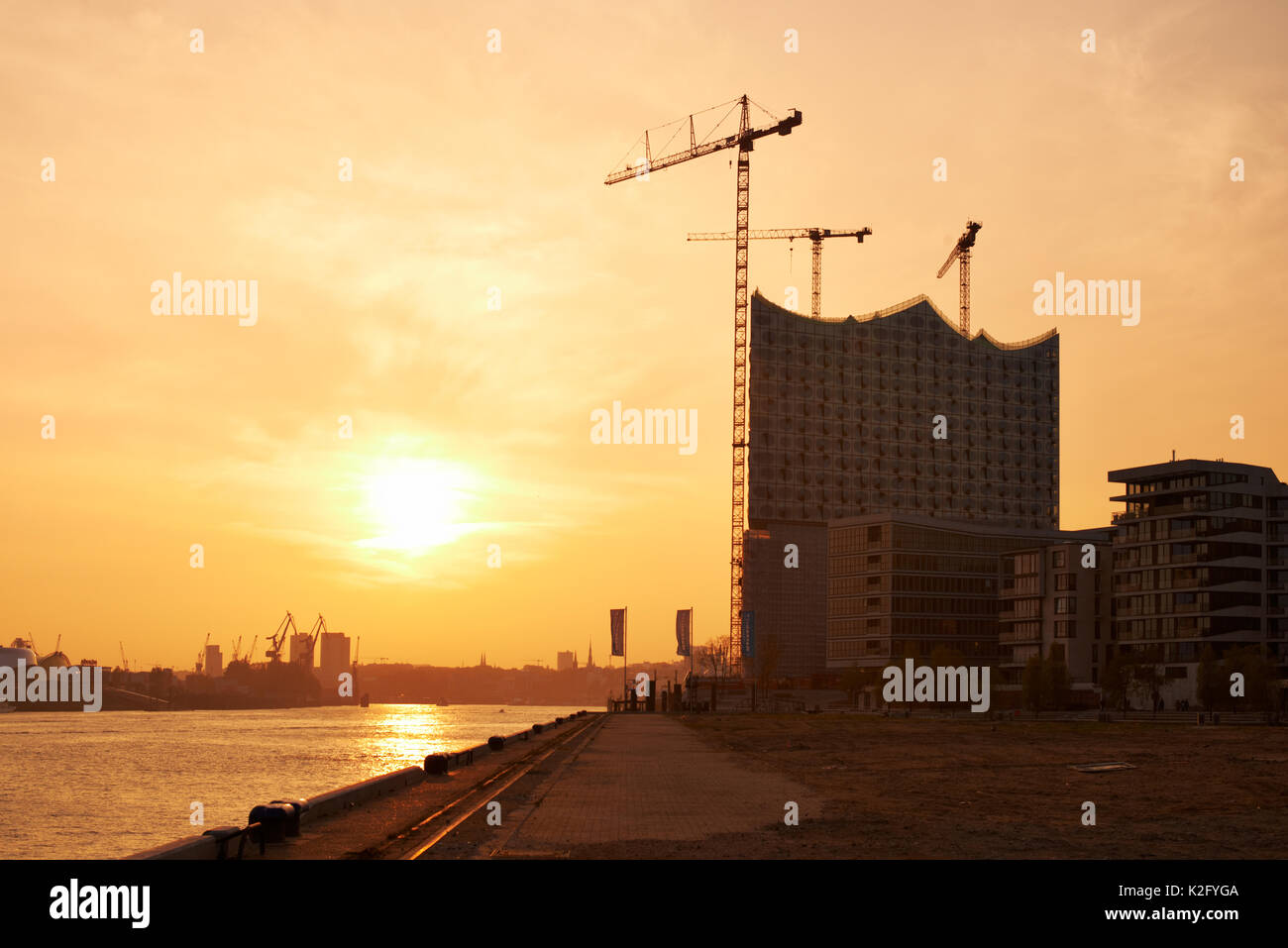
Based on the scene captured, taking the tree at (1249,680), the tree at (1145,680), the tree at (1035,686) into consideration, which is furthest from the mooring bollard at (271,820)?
the tree at (1145,680)

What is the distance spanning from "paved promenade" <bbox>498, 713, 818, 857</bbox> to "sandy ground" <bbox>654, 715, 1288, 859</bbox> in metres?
1.06

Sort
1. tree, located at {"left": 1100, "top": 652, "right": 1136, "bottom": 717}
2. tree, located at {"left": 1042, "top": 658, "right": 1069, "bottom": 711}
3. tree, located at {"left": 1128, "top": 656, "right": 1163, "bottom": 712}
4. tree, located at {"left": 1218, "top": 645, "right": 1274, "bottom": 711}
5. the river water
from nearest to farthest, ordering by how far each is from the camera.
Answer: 1. the river water
2. tree, located at {"left": 1218, "top": 645, "right": 1274, "bottom": 711}
3. tree, located at {"left": 1100, "top": 652, "right": 1136, "bottom": 717}
4. tree, located at {"left": 1042, "top": 658, "right": 1069, "bottom": 711}
5. tree, located at {"left": 1128, "top": 656, "right": 1163, "bottom": 712}

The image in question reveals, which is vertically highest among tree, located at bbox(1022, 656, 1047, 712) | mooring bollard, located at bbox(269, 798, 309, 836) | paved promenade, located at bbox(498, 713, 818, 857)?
mooring bollard, located at bbox(269, 798, 309, 836)

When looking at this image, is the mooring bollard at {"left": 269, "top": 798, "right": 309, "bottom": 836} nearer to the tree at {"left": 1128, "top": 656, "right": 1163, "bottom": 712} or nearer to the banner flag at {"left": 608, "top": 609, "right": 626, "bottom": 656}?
the tree at {"left": 1128, "top": 656, "right": 1163, "bottom": 712}

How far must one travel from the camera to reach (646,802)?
3412cm

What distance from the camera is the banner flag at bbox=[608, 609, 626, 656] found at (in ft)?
541

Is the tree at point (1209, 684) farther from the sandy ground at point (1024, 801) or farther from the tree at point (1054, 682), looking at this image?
the sandy ground at point (1024, 801)

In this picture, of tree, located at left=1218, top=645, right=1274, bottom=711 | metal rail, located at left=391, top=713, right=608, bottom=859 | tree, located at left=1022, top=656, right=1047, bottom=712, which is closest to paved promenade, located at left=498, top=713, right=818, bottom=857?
metal rail, located at left=391, top=713, right=608, bottom=859

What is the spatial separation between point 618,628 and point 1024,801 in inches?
5236

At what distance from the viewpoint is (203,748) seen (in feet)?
389

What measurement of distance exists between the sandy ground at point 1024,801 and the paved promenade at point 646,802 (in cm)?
106
